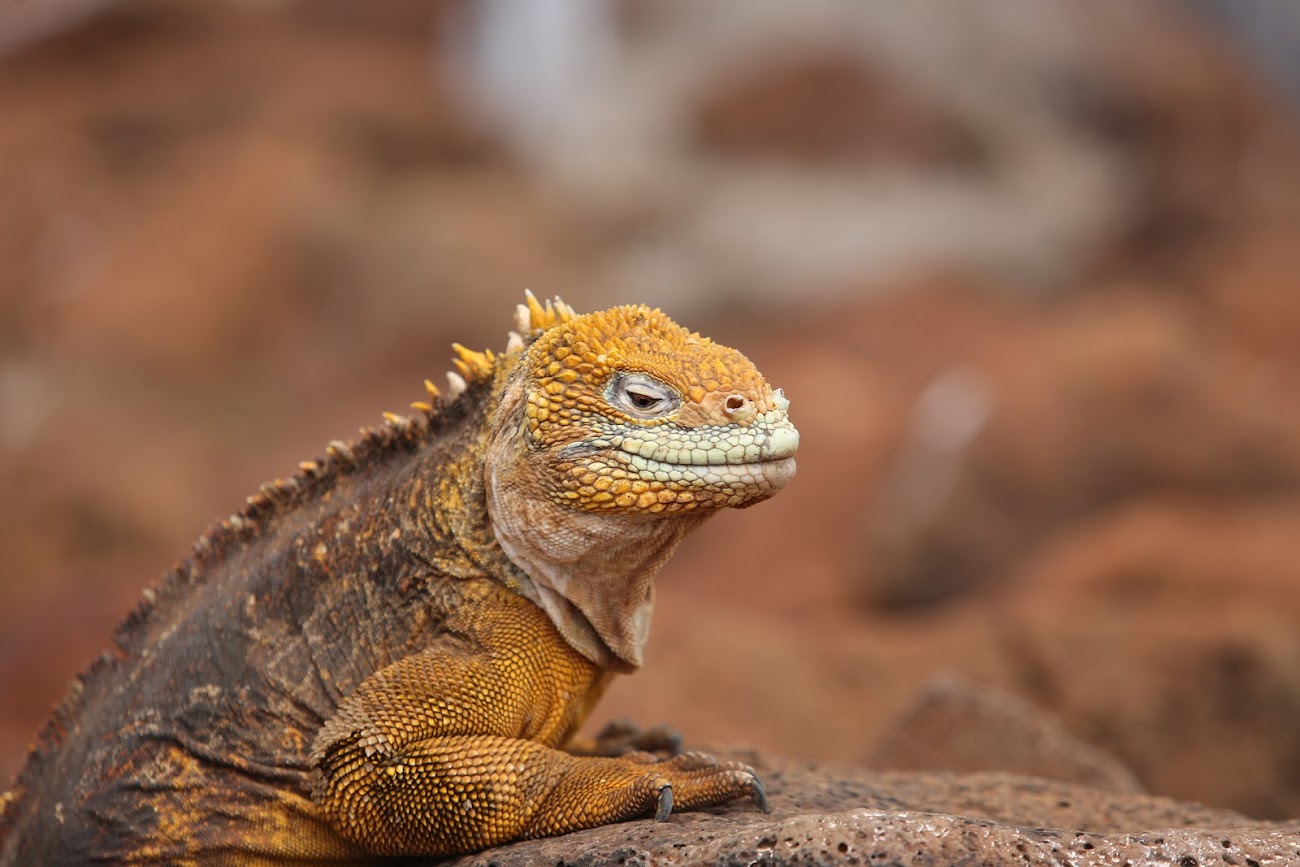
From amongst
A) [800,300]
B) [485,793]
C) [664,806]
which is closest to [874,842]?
[664,806]

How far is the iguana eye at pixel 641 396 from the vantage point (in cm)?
439

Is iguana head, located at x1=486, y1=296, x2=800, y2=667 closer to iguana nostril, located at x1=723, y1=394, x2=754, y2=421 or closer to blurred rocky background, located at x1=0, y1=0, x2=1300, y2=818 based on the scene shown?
iguana nostril, located at x1=723, y1=394, x2=754, y2=421

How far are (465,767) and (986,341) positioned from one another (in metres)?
16.9

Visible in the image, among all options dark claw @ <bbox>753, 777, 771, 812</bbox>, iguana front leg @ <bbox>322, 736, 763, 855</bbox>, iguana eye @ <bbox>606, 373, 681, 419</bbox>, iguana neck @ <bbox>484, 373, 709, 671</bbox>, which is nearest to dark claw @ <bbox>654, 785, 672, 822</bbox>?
iguana front leg @ <bbox>322, 736, 763, 855</bbox>

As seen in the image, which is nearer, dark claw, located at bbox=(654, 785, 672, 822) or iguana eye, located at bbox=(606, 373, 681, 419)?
dark claw, located at bbox=(654, 785, 672, 822)

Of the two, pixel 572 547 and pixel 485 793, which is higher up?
pixel 572 547

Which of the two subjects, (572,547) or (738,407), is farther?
(572,547)

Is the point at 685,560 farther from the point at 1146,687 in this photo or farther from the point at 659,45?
the point at 659,45

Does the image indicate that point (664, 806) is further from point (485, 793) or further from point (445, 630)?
point (445, 630)

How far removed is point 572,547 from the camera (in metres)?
4.47

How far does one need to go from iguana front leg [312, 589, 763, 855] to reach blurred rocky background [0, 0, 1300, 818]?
2768 millimetres

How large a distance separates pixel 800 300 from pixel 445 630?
1929 centimetres

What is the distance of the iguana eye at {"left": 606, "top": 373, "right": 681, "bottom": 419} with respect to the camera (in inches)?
173

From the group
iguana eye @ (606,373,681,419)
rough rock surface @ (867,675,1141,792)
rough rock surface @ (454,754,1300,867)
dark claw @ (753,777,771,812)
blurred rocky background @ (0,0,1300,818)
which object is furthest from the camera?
blurred rocky background @ (0,0,1300,818)
